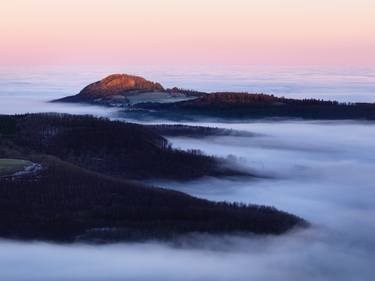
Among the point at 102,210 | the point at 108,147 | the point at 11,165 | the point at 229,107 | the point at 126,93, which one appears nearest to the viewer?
the point at 102,210

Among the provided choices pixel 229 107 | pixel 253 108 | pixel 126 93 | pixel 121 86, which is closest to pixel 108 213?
pixel 253 108

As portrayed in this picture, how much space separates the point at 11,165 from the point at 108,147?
21.0m

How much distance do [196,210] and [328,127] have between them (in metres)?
73.2

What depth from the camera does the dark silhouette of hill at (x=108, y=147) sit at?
2704 inches

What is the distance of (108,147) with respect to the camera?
73.1 meters

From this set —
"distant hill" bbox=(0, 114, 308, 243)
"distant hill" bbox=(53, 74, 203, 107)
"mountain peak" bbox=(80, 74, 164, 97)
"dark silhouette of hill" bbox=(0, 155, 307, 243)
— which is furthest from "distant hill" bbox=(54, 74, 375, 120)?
"dark silhouette of hill" bbox=(0, 155, 307, 243)

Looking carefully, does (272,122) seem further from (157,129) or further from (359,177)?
(359,177)

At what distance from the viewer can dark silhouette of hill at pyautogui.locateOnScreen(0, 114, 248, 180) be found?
68.7 metres

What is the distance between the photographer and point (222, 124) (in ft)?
387

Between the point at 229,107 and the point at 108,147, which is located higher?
the point at 229,107

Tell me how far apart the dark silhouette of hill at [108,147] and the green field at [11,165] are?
11044 mm

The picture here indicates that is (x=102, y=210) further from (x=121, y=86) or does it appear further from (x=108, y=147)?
(x=121, y=86)

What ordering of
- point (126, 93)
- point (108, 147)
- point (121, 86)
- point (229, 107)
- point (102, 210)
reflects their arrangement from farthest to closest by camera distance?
1. point (121, 86)
2. point (126, 93)
3. point (229, 107)
4. point (108, 147)
5. point (102, 210)

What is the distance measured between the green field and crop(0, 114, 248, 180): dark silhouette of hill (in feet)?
36.2
